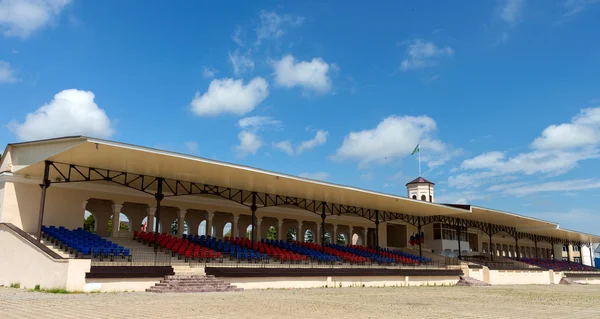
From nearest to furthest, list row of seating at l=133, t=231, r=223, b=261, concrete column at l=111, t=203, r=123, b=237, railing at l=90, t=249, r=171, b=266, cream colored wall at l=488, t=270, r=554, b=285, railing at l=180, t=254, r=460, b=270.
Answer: railing at l=90, t=249, r=171, b=266, railing at l=180, t=254, r=460, b=270, row of seating at l=133, t=231, r=223, b=261, concrete column at l=111, t=203, r=123, b=237, cream colored wall at l=488, t=270, r=554, b=285

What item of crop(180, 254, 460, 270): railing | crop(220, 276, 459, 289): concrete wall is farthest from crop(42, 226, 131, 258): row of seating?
crop(220, 276, 459, 289): concrete wall

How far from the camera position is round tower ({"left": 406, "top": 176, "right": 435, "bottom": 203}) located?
55000 millimetres

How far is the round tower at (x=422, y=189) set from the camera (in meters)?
55.0

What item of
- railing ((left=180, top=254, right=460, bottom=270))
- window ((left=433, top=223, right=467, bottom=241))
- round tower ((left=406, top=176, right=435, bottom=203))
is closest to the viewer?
railing ((left=180, top=254, right=460, bottom=270))

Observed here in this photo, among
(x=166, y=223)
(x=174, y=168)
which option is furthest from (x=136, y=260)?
(x=166, y=223)

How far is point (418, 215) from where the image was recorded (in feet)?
130

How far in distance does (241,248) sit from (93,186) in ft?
28.4

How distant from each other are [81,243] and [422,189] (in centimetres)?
4265

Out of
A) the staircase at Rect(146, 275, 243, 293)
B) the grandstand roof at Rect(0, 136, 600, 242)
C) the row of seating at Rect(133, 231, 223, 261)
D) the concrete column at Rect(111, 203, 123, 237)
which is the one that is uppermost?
the grandstand roof at Rect(0, 136, 600, 242)

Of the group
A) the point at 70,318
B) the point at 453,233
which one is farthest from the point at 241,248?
the point at 453,233

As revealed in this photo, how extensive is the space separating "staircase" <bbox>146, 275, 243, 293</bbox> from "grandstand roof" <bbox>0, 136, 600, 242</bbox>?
470 cm

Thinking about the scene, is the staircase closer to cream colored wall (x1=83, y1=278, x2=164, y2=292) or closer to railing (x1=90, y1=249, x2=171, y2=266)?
cream colored wall (x1=83, y1=278, x2=164, y2=292)

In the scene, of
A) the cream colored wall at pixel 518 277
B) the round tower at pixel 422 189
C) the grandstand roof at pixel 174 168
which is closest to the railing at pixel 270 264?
the grandstand roof at pixel 174 168

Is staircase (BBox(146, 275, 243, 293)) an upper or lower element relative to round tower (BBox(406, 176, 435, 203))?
lower
